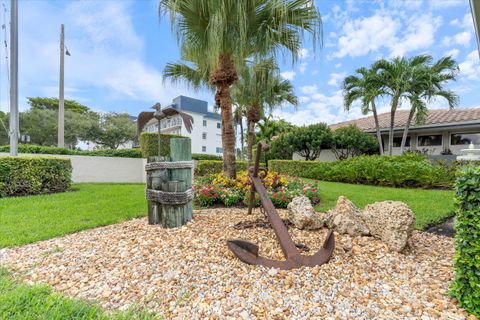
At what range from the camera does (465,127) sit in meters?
11.2

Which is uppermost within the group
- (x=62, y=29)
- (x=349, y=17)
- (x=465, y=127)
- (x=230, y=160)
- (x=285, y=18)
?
(x=62, y=29)

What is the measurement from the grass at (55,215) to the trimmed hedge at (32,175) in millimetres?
884

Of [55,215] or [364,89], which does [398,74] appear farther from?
[55,215]

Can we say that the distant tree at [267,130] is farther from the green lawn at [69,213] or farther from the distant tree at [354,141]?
the green lawn at [69,213]

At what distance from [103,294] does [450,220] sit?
16.5 ft

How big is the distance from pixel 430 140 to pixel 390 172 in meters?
7.90

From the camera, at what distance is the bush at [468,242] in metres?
1.48

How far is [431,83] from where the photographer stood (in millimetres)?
10578

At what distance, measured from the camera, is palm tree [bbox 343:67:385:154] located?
11477 millimetres

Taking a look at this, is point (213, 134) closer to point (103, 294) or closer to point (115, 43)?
point (115, 43)

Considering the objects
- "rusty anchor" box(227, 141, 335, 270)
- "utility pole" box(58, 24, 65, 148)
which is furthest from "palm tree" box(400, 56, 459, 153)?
"utility pole" box(58, 24, 65, 148)

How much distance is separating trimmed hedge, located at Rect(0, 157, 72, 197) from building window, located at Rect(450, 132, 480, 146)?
57.7ft

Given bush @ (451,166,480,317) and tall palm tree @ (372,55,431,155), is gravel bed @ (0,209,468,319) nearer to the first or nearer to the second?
bush @ (451,166,480,317)

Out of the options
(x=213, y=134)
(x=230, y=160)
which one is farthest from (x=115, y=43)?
(x=213, y=134)
